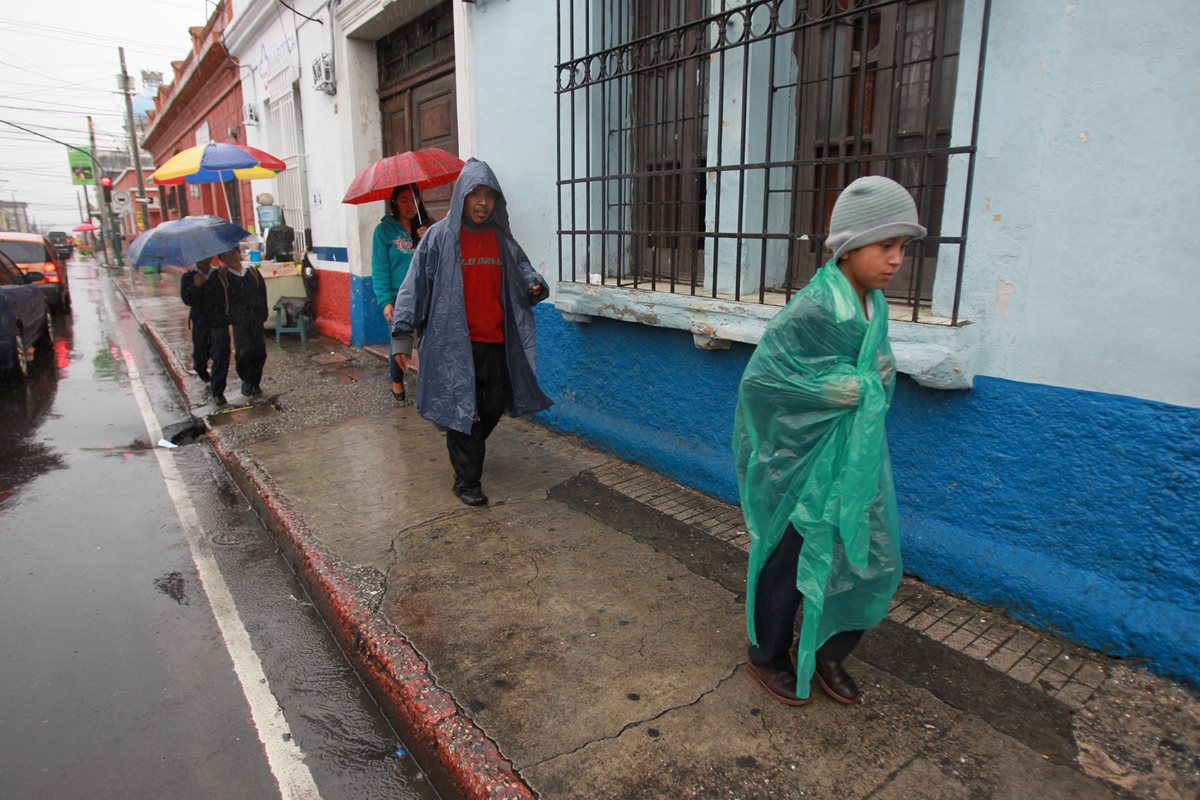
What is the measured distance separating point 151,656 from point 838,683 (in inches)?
108

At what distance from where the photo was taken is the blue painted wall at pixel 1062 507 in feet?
8.04

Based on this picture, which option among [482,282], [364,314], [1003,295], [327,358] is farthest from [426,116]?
[1003,295]

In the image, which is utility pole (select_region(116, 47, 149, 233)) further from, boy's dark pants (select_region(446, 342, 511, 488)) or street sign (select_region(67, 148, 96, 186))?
boy's dark pants (select_region(446, 342, 511, 488))

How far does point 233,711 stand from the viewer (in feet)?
8.87

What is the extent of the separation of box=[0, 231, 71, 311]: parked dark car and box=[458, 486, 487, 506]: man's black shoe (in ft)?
42.0

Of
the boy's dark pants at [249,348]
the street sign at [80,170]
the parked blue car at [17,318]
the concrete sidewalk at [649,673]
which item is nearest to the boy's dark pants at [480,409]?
the concrete sidewalk at [649,673]

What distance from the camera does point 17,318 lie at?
8062mm

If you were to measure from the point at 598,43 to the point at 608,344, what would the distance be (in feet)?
6.45

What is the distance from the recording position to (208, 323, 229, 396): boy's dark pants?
6.38m

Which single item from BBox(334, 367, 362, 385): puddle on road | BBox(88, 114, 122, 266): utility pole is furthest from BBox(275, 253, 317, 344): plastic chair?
BBox(88, 114, 122, 266): utility pole

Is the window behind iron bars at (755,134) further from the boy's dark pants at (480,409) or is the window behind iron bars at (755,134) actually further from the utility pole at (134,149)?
the utility pole at (134,149)

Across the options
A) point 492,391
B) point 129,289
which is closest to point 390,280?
point 492,391

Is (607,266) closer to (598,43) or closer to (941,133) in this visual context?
(598,43)

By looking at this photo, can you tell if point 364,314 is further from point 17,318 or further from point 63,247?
point 63,247
